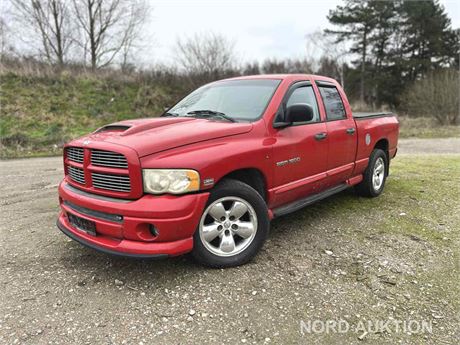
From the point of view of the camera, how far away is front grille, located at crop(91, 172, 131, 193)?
2871 mm

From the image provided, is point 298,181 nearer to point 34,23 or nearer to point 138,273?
point 138,273

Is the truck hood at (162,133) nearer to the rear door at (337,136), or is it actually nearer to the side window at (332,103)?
the rear door at (337,136)

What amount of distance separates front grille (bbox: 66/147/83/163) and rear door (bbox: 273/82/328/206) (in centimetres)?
184

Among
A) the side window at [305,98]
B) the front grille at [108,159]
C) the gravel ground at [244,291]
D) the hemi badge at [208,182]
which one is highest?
the side window at [305,98]

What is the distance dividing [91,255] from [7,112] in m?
14.7

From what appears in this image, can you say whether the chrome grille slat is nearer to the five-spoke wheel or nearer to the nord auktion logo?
the five-spoke wheel

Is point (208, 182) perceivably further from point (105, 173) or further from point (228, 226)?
point (105, 173)

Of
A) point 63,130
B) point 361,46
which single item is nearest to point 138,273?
point 63,130

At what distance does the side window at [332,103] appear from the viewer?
452cm

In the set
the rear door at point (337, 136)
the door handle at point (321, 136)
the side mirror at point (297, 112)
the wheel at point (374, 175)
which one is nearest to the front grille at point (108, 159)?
the side mirror at point (297, 112)

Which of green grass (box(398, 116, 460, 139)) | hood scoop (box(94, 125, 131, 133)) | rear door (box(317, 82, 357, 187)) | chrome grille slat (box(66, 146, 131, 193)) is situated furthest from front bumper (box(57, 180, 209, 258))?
green grass (box(398, 116, 460, 139))

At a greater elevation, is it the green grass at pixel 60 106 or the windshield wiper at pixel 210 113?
the green grass at pixel 60 106

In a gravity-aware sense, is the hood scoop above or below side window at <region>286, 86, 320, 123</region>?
below

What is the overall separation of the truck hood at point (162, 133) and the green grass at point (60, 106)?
10568mm
